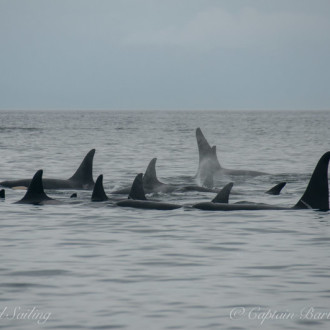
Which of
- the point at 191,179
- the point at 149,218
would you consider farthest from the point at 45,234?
the point at 191,179

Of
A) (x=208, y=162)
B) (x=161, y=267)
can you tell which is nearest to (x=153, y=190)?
(x=208, y=162)

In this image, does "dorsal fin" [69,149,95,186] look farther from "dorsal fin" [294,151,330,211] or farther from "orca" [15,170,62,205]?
"dorsal fin" [294,151,330,211]

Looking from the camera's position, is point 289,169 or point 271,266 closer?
point 271,266

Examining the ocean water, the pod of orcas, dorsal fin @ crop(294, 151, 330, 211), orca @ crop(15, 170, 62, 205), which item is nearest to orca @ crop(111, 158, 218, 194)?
the pod of orcas

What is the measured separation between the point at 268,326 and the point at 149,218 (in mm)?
7111

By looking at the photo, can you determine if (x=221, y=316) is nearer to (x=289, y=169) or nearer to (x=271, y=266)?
(x=271, y=266)

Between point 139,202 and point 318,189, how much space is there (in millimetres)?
3258

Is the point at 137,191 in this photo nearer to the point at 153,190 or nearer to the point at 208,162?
the point at 153,190

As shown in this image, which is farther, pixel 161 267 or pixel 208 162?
pixel 208 162

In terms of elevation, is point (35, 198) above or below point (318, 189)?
below

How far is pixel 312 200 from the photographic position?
16484 millimetres

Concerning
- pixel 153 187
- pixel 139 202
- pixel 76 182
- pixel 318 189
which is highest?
pixel 318 189

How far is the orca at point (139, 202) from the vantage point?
16.8 meters

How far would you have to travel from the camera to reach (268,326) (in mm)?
8844
